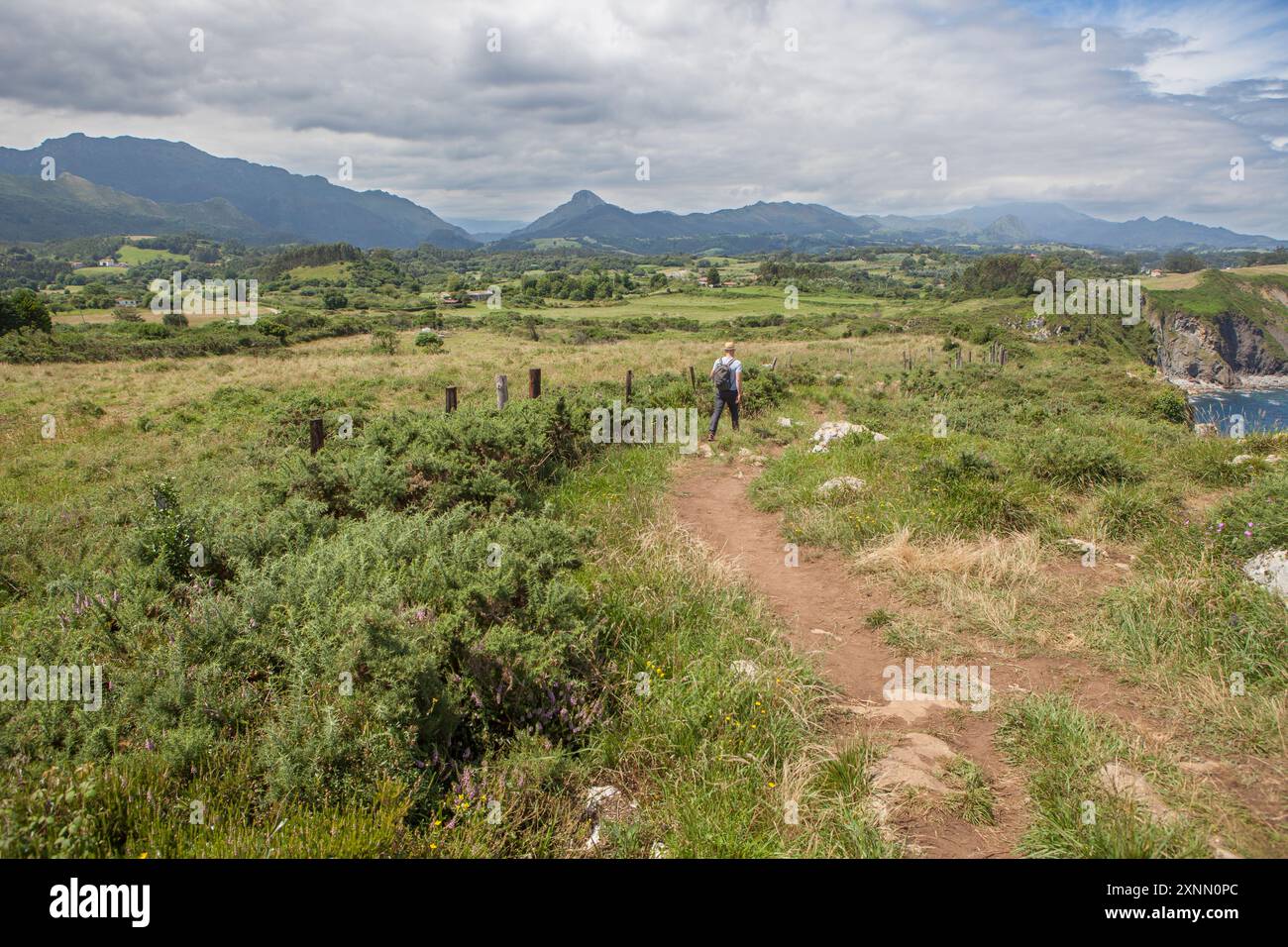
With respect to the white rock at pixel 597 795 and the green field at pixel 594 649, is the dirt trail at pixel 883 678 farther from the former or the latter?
the white rock at pixel 597 795

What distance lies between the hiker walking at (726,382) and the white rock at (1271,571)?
30.9 feet

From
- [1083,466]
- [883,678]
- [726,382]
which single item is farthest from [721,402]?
[883,678]

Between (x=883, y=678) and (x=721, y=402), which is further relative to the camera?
(x=721, y=402)

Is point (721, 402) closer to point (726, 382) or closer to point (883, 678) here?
point (726, 382)

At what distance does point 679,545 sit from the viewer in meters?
7.90

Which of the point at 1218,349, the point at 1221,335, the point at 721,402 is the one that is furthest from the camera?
the point at 1221,335

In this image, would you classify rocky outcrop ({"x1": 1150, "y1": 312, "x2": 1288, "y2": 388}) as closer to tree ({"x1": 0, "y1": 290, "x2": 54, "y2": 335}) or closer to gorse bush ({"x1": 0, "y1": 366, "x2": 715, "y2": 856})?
gorse bush ({"x1": 0, "y1": 366, "x2": 715, "y2": 856})

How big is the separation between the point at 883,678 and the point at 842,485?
4.75m

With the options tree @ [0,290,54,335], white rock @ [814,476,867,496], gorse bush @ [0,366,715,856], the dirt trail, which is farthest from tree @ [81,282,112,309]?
the dirt trail

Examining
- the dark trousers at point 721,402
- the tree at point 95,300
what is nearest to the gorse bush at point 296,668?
the dark trousers at point 721,402

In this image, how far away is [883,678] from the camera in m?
5.73

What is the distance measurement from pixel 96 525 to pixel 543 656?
822cm

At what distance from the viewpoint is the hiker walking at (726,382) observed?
1422cm
